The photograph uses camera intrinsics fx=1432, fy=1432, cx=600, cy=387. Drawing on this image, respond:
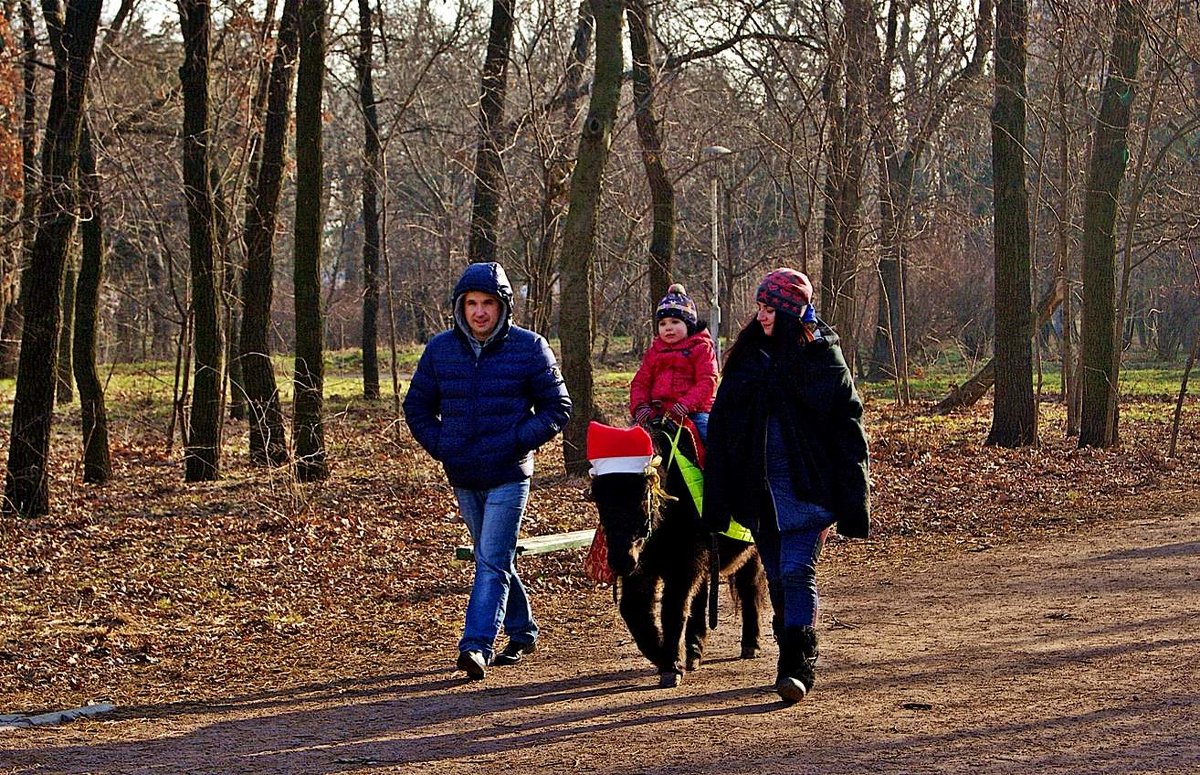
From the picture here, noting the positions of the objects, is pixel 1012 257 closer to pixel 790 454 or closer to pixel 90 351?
pixel 90 351

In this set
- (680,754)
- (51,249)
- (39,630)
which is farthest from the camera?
(51,249)

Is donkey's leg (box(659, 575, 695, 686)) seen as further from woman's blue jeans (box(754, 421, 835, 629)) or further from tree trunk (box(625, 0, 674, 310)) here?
tree trunk (box(625, 0, 674, 310))

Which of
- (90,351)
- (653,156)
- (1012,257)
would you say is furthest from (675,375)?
(653,156)

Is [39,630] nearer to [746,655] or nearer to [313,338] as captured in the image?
[746,655]

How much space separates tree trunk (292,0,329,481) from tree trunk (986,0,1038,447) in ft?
30.4

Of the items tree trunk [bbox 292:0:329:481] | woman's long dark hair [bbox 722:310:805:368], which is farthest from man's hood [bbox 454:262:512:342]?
tree trunk [bbox 292:0:329:481]

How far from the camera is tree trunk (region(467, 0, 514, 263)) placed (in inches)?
804

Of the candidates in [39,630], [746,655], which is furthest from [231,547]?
[746,655]

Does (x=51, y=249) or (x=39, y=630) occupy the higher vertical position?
(x=51, y=249)

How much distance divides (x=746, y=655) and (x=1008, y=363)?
1312 cm

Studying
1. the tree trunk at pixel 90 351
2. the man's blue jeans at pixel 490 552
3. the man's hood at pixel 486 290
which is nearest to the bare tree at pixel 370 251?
the tree trunk at pixel 90 351

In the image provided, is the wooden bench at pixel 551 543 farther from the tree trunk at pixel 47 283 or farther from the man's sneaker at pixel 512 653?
the tree trunk at pixel 47 283

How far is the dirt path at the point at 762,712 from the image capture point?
5750mm

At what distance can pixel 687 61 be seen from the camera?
20.6 m
